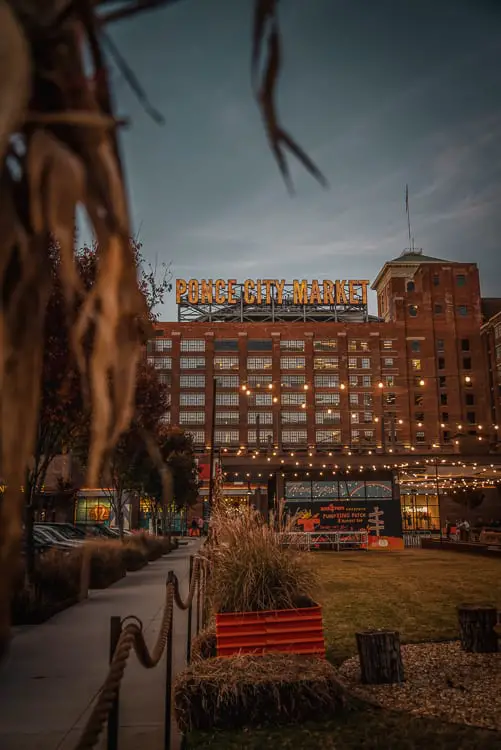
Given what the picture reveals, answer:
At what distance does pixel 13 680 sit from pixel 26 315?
7.90 metres

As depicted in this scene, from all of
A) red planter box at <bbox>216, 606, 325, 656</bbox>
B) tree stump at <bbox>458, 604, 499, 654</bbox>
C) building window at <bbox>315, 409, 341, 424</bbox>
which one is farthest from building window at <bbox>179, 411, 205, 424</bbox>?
red planter box at <bbox>216, 606, 325, 656</bbox>

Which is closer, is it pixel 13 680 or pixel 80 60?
pixel 80 60

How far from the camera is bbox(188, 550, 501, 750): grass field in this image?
555cm

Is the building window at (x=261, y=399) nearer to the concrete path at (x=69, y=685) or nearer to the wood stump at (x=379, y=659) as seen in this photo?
the concrete path at (x=69, y=685)

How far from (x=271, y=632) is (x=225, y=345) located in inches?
3658

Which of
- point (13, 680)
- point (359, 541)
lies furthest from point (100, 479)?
point (359, 541)

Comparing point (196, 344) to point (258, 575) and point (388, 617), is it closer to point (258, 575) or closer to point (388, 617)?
point (388, 617)

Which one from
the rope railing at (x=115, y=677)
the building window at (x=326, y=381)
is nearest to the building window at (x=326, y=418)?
the building window at (x=326, y=381)

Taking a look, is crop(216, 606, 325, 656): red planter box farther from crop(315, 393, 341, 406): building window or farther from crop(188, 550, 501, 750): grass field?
crop(315, 393, 341, 406): building window

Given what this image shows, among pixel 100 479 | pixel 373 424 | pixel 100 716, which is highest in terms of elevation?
pixel 373 424

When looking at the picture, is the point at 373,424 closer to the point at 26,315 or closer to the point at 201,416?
the point at 201,416

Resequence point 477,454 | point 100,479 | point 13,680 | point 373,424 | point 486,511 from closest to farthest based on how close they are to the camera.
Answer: point 100,479, point 13,680, point 477,454, point 486,511, point 373,424

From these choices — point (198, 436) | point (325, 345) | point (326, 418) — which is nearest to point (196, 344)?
point (198, 436)

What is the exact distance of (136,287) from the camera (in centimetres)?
108
